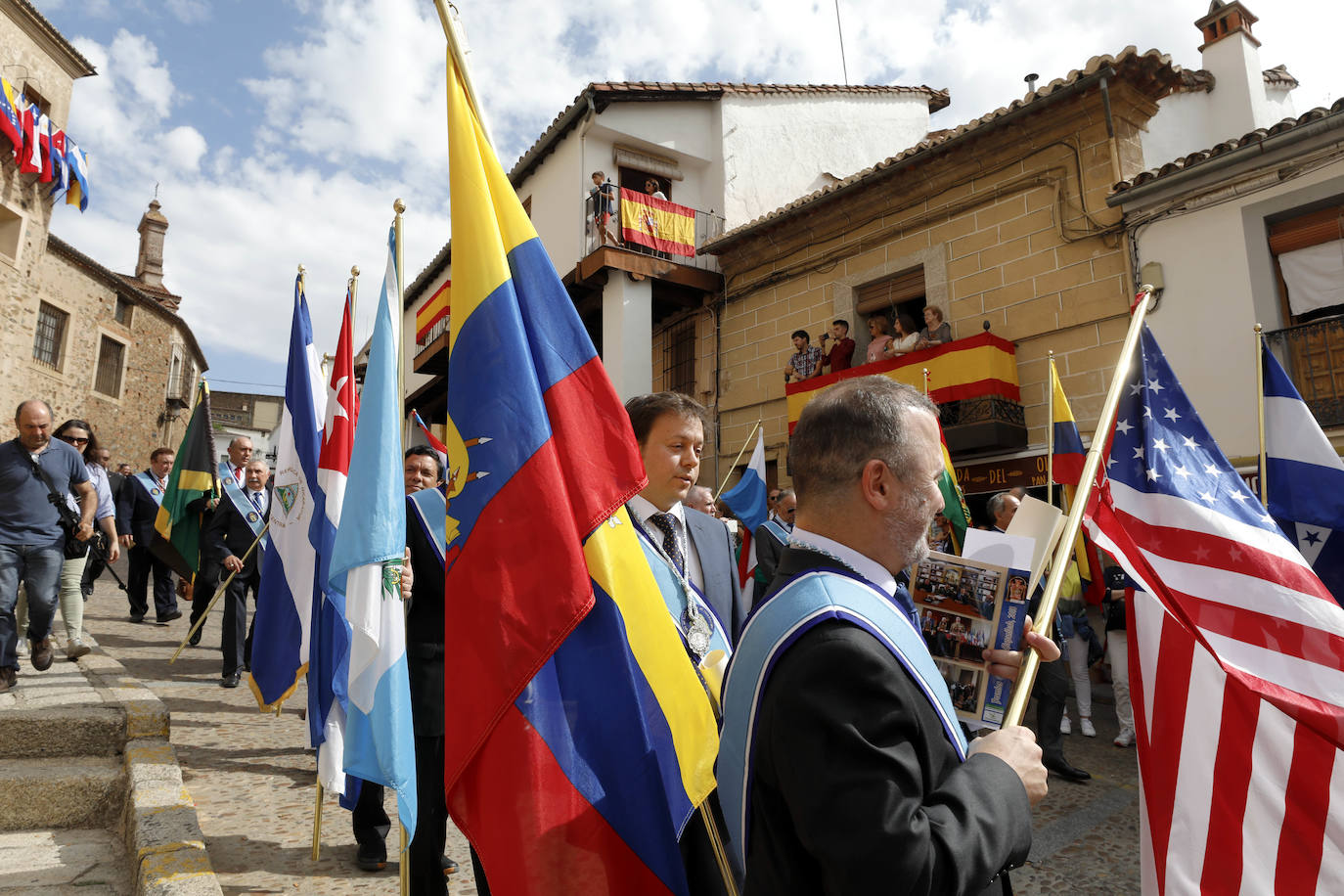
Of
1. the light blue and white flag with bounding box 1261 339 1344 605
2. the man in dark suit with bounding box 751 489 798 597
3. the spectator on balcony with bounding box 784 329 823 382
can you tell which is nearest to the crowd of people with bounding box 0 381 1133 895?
the light blue and white flag with bounding box 1261 339 1344 605

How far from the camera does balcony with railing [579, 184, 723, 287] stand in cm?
1459

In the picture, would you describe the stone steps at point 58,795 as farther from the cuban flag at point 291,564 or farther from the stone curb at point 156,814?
the cuban flag at point 291,564

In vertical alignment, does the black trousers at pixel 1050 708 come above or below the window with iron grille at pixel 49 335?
below

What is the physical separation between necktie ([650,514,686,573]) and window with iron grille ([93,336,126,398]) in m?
27.1

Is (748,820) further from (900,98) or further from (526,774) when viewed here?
(900,98)

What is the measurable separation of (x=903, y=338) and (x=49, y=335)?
22.3m

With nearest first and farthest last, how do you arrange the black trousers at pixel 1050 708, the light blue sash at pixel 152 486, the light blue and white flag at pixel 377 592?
the light blue and white flag at pixel 377 592 < the black trousers at pixel 1050 708 < the light blue sash at pixel 152 486

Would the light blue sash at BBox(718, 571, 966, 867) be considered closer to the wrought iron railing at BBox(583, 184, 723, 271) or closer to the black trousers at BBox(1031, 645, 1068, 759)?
the black trousers at BBox(1031, 645, 1068, 759)

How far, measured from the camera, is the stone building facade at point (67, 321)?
62.3 ft

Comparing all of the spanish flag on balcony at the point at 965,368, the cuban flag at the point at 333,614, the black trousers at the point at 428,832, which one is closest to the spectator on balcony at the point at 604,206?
the spanish flag on balcony at the point at 965,368

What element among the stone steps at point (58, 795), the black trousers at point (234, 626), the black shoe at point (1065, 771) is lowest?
the black shoe at point (1065, 771)

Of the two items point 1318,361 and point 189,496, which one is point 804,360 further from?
point 189,496

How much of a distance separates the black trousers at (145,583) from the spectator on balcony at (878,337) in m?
9.61

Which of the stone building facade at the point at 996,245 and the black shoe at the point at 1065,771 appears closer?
the black shoe at the point at 1065,771
